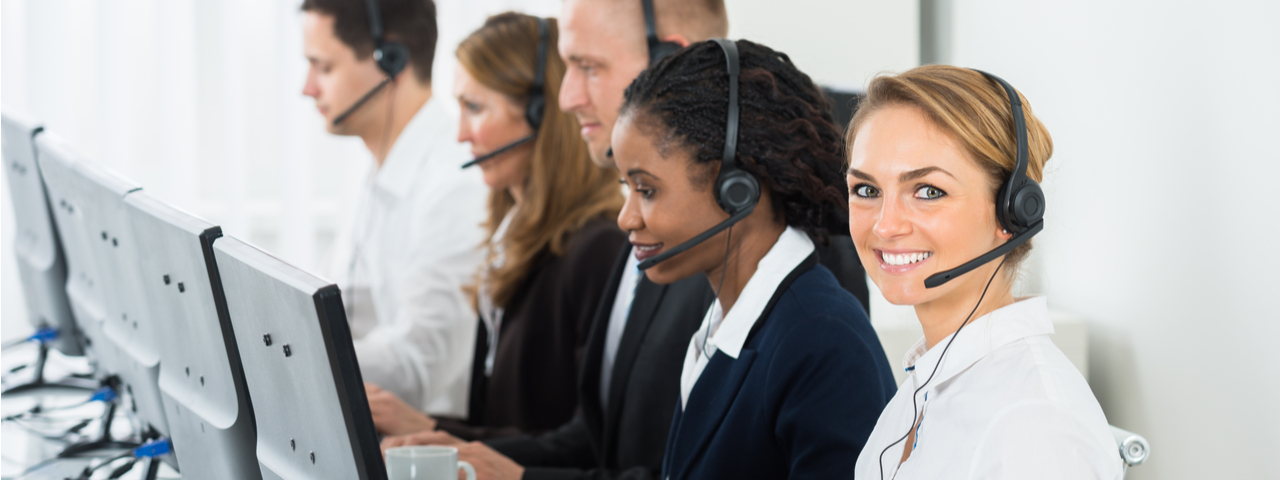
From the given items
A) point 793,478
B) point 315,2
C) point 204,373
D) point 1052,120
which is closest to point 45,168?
point 204,373

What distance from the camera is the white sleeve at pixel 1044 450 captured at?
0.60 metres

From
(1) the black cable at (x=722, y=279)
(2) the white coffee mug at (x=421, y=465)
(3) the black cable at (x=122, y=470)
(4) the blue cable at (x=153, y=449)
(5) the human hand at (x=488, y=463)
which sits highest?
(1) the black cable at (x=722, y=279)

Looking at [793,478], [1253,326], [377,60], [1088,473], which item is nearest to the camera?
[1088,473]

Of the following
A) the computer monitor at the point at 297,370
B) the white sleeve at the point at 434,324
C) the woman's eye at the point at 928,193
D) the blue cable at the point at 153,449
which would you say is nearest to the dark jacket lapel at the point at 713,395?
the woman's eye at the point at 928,193

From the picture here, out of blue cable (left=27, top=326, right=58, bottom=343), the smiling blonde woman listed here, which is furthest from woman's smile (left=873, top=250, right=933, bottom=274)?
blue cable (left=27, top=326, right=58, bottom=343)

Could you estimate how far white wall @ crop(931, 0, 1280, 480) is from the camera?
1088 millimetres

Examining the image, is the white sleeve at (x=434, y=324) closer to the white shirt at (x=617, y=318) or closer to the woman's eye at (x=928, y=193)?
the white shirt at (x=617, y=318)

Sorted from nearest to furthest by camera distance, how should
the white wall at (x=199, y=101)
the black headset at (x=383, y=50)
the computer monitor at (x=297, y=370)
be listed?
the computer monitor at (x=297, y=370), the black headset at (x=383, y=50), the white wall at (x=199, y=101)

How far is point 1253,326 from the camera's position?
1107mm

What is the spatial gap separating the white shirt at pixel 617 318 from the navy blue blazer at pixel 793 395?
43 centimetres

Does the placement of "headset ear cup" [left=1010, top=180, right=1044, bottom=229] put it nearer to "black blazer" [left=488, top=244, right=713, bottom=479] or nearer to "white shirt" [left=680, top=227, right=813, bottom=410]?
"white shirt" [left=680, top=227, right=813, bottom=410]

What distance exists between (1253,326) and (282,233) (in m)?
2.56

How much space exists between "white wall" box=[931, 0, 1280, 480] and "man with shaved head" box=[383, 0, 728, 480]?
493mm

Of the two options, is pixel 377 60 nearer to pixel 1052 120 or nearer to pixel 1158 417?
pixel 1052 120
